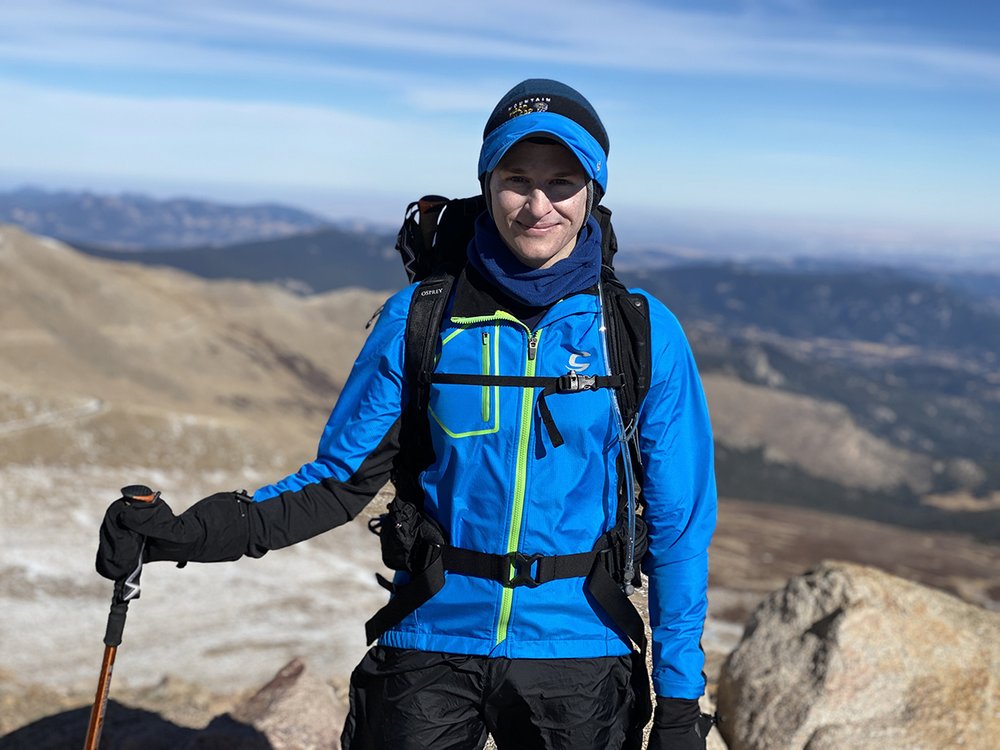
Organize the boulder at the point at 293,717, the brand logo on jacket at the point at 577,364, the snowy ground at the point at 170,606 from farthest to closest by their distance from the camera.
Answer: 1. the snowy ground at the point at 170,606
2. the boulder at the point at 293,717
3. the brand logo on jacket at the point at 577,364

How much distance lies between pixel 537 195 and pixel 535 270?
38 cm

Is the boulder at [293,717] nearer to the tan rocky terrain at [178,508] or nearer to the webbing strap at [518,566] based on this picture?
the tan rocky terrain at [178,508]

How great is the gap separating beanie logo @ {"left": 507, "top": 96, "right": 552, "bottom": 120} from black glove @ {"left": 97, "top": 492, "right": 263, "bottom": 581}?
236cm

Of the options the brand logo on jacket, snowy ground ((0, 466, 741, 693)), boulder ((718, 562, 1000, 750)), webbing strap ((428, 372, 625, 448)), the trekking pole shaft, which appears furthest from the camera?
snowy ground ((0, 466, 741, 693))

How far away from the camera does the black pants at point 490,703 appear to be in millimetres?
4488

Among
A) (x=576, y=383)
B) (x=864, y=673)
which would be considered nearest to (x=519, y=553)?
(x=576, y=383)

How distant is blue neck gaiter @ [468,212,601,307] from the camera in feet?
14.8

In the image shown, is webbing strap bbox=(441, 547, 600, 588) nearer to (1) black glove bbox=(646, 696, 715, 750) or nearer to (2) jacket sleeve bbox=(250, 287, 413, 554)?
(2) jacket sleeve bbox=(250, 287, 413, 554)

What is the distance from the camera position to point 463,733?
14.9ft

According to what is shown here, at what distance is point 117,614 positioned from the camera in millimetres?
4820

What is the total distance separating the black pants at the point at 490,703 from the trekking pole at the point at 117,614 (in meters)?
1.35

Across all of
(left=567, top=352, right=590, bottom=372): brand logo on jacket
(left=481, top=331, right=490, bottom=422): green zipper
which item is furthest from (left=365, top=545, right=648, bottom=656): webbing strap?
(left=567, top=352, right=590, bottom=372): brand logo on jacket

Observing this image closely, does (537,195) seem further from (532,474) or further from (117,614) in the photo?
(117,614)

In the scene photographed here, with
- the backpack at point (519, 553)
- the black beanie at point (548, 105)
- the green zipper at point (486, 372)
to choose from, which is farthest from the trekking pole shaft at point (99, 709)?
the black beanie at point (548, 105)
